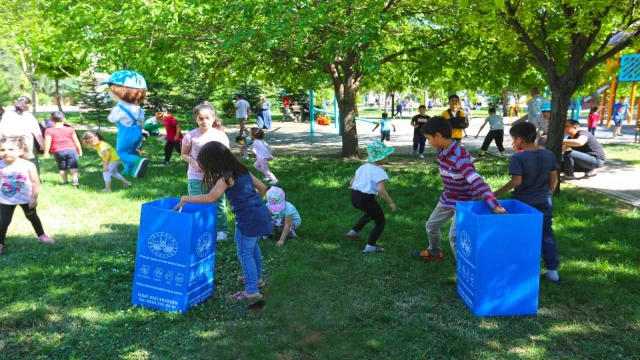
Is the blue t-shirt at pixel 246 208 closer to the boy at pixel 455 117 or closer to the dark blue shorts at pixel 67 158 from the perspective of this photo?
the dark blue shorts at pixel 67 158

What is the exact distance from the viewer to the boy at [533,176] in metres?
4.47

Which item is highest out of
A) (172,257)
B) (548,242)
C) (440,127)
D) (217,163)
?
(440,127)

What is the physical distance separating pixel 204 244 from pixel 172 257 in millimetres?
293

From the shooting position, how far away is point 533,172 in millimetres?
4496

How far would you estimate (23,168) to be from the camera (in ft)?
17.7

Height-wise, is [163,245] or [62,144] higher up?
[62,144]

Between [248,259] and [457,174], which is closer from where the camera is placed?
[248,259]

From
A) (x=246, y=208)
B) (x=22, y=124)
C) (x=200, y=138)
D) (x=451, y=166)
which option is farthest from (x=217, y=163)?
(x=22, y=124)

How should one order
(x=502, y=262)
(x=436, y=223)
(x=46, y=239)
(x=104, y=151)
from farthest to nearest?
(x=104, y=151) < (x=46, y=239) < (x=436, y=223) < (x=502, y=262)

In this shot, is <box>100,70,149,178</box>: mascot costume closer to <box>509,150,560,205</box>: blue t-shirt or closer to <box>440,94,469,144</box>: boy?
<box>509,150,560,205</box>: blue t-shirt

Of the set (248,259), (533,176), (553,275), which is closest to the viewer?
(248,259)

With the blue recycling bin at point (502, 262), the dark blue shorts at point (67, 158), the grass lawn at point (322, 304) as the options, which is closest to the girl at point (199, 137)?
the grass lawn at point (322, 304)

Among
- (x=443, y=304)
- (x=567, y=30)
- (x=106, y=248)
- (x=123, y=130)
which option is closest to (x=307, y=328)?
(x=443, y=304)

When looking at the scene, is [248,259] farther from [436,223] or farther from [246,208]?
[436,223]
